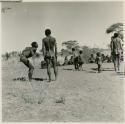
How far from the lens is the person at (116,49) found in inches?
66.4

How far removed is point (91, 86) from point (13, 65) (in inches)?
16.4

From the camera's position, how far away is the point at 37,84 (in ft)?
5.54

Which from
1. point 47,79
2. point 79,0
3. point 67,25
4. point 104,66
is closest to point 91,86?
point 104,66

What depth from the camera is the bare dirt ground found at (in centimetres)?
165

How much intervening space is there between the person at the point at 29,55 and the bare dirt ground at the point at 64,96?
22 millimetres

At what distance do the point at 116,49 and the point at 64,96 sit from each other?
361 millimetres

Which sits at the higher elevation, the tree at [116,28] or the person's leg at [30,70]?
the tree at [116,28]

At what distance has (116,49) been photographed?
170 cm

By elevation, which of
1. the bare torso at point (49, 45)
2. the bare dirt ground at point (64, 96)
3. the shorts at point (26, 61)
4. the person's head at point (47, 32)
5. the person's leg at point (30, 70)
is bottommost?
the bare dirt ground at point (64, 96)

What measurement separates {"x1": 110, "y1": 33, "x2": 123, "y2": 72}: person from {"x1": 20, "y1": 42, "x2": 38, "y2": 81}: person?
398mm

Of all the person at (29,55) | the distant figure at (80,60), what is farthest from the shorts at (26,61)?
the distant figure at (80,60)

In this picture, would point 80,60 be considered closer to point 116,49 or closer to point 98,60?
→ point 98,60

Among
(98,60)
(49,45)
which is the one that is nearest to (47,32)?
(49,45)

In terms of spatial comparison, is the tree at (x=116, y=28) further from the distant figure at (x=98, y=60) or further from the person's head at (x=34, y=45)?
the person's head at (x=34, y=45)
